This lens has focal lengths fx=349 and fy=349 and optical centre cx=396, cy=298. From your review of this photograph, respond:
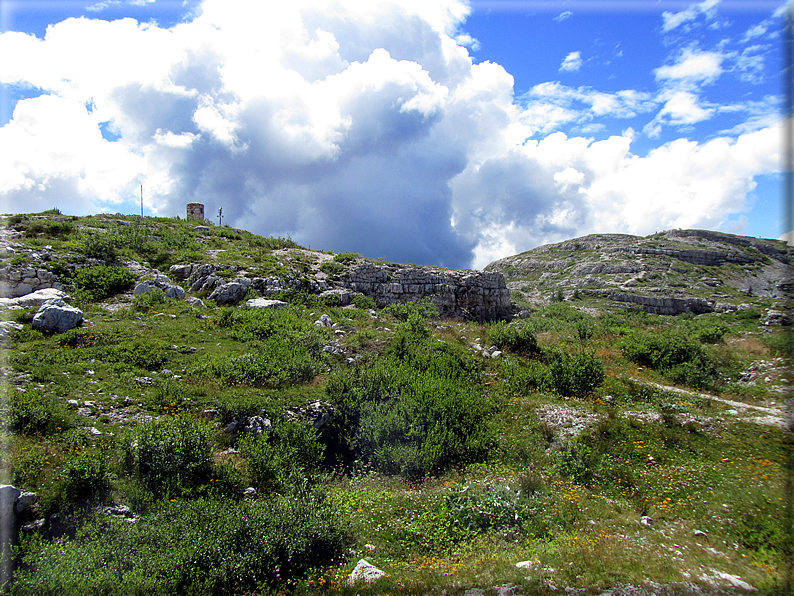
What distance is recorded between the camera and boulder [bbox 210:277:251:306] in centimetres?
1972

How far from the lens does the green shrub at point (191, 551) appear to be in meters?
4.58

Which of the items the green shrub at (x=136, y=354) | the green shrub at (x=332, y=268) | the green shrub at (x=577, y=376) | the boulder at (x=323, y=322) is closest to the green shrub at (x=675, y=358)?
the green shrub at (x=577, y=376)

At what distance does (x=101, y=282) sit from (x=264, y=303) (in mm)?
7595

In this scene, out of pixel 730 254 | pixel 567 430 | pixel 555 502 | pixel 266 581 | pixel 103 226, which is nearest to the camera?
pixel 266 581

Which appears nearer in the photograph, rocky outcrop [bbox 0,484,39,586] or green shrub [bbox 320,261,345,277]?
rocky outcrop [bbox 0,484,39,586]

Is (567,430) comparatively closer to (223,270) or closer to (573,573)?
(573,573)

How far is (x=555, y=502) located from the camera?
7.57 meters

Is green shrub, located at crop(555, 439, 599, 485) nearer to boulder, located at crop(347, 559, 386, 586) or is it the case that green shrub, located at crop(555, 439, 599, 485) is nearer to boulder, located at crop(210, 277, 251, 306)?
boulder, located at crop(347, 559, 386, 586)

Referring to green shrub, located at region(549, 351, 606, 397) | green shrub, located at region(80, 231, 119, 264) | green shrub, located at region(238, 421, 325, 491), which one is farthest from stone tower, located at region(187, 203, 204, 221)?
green shrub, located at region(549, 351, 606, 397)

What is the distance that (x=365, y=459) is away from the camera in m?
10.2

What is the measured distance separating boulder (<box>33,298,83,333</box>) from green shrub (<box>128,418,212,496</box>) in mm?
7653

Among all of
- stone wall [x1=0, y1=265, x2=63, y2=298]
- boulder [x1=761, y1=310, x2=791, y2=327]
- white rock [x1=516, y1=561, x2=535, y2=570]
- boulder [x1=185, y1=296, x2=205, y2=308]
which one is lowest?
white rock [x1=516, y1=561, x2=535, y2=570]

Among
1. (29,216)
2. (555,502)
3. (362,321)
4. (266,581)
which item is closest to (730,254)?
(362,321)

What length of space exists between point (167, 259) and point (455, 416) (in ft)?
71.6
